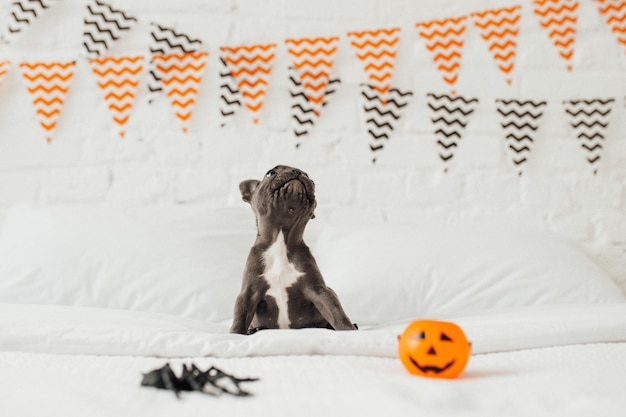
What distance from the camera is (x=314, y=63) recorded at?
82.9 inches

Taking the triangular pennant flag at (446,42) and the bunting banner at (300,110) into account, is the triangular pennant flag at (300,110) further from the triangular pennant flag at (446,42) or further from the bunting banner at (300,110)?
the triangular pennant flag at (446,42)

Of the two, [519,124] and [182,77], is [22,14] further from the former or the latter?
[519,124]

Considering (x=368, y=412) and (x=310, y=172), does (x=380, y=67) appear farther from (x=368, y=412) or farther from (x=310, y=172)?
(x=368, y=412)

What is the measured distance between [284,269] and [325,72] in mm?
1055

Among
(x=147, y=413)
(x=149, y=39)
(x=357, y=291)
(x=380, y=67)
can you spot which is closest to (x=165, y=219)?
(x=357, y=291)

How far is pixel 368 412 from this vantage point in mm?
558

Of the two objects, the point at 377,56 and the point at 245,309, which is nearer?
the point at 245,309

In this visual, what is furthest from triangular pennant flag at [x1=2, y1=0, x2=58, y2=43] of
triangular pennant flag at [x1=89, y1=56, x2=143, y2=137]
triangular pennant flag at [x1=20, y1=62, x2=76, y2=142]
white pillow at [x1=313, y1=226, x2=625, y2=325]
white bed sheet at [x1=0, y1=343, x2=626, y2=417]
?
white bed sheet at [x1=0, y1=343, x2=626, y2=417]

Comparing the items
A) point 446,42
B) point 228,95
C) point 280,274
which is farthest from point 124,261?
point 446,42

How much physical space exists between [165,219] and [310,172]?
0.53m

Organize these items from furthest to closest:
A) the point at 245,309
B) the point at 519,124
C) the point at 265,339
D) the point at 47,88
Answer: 1. the point at 519,124
2. the point at 47,88
3. the point at 245,309
4. the point at 265,339

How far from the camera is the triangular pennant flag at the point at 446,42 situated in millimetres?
2139

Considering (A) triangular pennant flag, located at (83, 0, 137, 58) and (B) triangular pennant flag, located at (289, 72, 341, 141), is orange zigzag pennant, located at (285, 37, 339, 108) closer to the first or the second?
(B) triangular pennant flag, located at (289, 72, 341, 141)

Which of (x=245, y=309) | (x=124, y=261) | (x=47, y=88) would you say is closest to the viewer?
(x=245, y=309)
